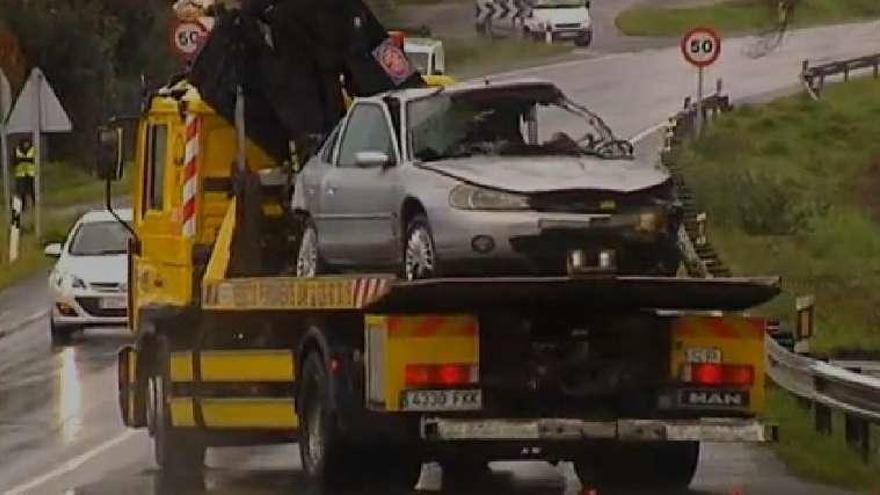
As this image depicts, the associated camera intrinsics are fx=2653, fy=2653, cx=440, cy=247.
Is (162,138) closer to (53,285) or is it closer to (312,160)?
(312,160)

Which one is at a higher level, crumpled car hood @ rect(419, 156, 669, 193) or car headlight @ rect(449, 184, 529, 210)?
crumpled car hood @ rect(419, 156, 669, 193)

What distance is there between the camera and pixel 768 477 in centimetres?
1723

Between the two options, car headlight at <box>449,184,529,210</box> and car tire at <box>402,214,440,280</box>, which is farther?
car tire at <box>402,214,440,280</box>

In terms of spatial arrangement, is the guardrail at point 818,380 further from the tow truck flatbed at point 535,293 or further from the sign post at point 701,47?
the sign post at point 701,47

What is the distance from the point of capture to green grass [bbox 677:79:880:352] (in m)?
32.4

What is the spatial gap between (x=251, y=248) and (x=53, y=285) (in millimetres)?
12113

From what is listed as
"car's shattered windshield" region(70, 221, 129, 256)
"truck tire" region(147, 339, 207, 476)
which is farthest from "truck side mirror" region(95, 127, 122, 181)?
"car's shattered windshield" region(70, 221, 129, 256)

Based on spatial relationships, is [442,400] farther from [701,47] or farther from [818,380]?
[701,47]

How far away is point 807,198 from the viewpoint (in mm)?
45344

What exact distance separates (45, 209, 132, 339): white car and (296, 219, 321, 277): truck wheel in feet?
39.0

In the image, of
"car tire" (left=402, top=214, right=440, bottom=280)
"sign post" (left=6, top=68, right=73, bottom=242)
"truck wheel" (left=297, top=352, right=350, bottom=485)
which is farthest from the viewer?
"sign post" (left=6, top=68, right=73, bottom=242)

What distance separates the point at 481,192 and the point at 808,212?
2749 centimetres

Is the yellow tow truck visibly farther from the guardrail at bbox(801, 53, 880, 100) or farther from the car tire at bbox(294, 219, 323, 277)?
the guardrail at bbox(801, 53, 880, 100)

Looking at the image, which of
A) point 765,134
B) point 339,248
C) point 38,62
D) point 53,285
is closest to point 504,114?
→ point 339,248
